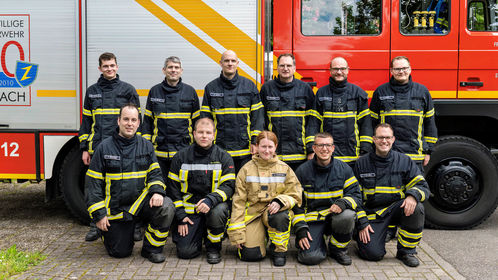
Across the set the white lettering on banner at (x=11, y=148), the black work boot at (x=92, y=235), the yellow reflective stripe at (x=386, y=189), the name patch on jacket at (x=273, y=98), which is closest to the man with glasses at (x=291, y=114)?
the name patch on jacket at (x=273, y=98)

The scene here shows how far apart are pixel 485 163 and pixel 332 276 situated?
2307 mm

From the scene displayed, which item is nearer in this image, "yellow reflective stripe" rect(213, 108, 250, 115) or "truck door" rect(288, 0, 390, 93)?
"yellow reflective stripe" rect(213, 108, 250, 115)

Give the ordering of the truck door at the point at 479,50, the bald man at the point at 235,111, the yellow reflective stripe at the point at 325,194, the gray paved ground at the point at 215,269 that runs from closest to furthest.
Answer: the gray paved ground at the point at 215,269, the yellow reflective stripe at the point at 325,194, the bald man at the point at 235,111, the truck door at the point at 479,50

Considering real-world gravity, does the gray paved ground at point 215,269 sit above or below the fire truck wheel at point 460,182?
below

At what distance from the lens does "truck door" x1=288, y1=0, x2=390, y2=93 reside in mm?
4887

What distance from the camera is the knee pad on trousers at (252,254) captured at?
4.07m

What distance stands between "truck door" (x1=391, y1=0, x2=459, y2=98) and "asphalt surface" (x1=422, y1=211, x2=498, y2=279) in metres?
1.43

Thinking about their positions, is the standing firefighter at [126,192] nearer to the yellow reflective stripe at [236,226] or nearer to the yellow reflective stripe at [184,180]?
the yellow reflective stripe at [184,180]

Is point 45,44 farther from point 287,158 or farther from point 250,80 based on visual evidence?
point 287,158

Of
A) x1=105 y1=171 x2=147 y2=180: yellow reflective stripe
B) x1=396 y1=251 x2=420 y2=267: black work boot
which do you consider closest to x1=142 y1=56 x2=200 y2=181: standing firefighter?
x1=105 y1=171 x2=147 y2=180: yellow reflective stripe

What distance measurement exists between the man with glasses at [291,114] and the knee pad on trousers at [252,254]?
95 centimetres

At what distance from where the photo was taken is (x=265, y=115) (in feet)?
15.6

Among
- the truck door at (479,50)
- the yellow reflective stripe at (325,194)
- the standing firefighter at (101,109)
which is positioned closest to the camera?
Result: the yellow reflective stripe at (325,194)

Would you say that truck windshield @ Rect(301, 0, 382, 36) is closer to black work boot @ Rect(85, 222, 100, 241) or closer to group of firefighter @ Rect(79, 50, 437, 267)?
group of firefighter @ Rect(79, 50, 437, 267)
